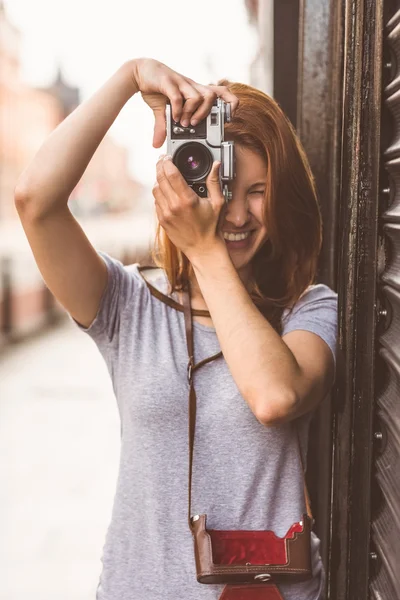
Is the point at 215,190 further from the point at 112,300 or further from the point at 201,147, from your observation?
the point at 112,300

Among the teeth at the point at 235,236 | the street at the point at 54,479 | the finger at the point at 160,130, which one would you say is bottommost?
the street at the point at 54,479

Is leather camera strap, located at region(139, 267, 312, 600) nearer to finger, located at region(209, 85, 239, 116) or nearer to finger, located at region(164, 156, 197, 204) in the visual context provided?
finger, located at region(164, 156, 197, 204)

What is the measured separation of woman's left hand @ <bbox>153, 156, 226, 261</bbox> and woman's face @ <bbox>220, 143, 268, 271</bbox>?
126 mm

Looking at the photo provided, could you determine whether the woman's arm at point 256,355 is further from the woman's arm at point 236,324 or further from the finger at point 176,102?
the finger at point 176,102

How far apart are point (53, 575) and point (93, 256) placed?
2.95 meters

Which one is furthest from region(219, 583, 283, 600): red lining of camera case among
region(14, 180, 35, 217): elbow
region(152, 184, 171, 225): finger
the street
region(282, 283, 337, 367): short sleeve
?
the street

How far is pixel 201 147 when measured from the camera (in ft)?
5.01

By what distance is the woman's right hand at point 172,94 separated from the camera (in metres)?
1.54

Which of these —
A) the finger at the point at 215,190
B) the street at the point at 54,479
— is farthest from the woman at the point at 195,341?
the street at the point at 54,479

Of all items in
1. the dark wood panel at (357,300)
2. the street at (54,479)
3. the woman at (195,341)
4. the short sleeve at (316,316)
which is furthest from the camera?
the street at (54,479)

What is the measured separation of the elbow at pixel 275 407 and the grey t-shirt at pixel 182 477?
15 cm

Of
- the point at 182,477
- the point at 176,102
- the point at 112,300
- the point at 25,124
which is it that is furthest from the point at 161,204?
the point at 25,124

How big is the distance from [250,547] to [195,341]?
459 millimetres

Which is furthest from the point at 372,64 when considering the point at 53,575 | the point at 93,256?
the point at 53,575
